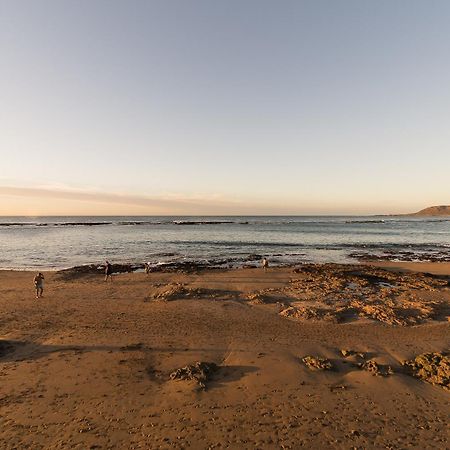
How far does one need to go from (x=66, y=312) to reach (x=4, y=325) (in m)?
2.97

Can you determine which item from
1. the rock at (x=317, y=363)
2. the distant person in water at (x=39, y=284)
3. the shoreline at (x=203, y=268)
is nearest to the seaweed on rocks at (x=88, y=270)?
the shoreline at (x=203, y=268)

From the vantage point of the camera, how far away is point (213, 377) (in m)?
10.7

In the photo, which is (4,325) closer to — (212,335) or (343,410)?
(212,335)

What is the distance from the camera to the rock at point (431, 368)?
1056 centimetres

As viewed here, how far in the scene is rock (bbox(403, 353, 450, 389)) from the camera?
34.6 feet

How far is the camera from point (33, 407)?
8.91m

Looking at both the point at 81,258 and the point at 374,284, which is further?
the point at 81,258

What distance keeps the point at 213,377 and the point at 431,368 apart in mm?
7668

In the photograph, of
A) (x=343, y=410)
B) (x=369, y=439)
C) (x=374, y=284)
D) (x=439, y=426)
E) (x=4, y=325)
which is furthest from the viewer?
(x=374, y=284)

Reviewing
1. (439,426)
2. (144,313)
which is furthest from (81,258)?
(439,426)

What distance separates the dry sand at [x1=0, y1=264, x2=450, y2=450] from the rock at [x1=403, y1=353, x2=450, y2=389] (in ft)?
1.37

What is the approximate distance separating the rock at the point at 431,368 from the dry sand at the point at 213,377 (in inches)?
16.5

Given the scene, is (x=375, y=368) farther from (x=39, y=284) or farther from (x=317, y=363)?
(x=39, y=284)

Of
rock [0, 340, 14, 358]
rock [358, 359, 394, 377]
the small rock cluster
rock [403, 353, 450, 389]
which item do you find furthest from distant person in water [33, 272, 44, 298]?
rock [403, 353, 450, 389]
